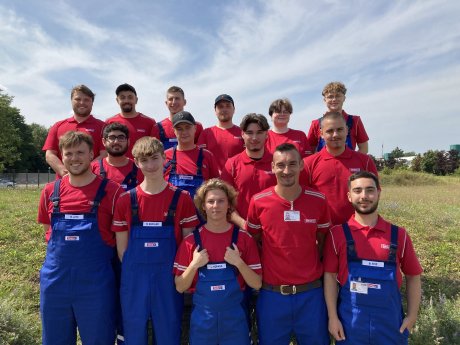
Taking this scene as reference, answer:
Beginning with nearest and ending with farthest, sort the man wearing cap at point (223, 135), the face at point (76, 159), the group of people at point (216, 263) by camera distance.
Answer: the group of people at point (216, 263)
the face at point (76, 159)
the man wearing cap at point (223, 135)

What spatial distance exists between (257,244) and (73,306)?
210 centimetres

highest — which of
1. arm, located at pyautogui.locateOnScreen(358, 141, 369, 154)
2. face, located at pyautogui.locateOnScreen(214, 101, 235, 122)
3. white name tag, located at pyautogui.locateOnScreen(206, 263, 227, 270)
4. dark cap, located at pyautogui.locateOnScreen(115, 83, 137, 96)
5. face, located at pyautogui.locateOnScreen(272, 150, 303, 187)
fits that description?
dark cap, located at pyautogui.locateOnScreen(115, 83, 137, 96)

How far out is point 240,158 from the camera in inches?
185

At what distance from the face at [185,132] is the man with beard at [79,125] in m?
1.49

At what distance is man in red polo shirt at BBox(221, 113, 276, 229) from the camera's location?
4523 mm

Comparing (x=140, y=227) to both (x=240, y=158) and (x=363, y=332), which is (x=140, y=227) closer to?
(x=240, y=158)

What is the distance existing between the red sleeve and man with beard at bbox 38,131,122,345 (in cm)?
355

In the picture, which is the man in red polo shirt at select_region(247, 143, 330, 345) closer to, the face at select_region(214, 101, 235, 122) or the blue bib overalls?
the blue bib overalls

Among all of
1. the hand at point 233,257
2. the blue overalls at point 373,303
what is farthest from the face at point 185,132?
the blue overalls at point 373,303

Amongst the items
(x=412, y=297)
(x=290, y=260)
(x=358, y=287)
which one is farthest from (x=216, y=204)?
(x=412, y=297)

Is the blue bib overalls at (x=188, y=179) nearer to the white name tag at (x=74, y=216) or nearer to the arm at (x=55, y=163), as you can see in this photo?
the white name tag at (x=74, y=216)

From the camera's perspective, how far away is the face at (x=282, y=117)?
217 inches

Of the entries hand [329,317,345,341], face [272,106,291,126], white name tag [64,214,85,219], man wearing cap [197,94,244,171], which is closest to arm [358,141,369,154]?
face [272,106,291,126]

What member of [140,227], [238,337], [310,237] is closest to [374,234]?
[310,237]
